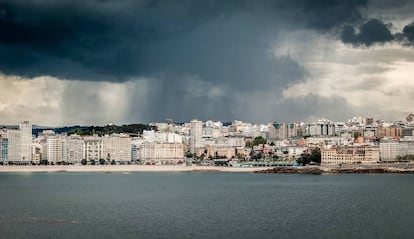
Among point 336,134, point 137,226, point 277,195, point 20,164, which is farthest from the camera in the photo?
point 336,134

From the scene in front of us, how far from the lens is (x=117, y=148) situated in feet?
372

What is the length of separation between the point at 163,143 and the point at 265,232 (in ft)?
314

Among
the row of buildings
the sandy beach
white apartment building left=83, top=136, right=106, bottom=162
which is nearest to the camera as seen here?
the sandy beach

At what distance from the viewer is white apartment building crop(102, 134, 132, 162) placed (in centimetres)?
11212

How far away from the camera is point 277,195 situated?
41938mm

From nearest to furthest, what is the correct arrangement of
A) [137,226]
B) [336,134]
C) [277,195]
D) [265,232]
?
[265,232], [137,226], [277,195], [336,134]

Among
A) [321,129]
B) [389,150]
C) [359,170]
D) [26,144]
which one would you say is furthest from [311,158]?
[321,129]

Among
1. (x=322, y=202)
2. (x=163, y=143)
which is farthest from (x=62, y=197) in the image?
(x=163, y=143)

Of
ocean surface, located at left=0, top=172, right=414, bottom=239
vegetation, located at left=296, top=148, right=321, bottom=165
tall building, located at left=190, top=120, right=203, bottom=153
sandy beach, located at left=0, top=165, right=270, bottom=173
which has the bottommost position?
sandy beach, located at left=0, top=165, right=270, bottom=173

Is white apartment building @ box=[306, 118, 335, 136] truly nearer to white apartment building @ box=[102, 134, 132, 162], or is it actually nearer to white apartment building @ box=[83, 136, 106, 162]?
white apartment building @ box=[102, 134, 132, 162]

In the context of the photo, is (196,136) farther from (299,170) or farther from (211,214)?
(211,214)

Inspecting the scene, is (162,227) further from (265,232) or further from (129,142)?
(129,142)

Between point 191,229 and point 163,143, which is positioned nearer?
point 191,229

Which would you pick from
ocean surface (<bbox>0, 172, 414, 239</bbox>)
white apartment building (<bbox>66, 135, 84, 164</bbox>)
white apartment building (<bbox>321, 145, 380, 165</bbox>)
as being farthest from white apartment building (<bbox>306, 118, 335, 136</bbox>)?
ocean surface (<bbox>0, 172, 414, 239</bbox>)
